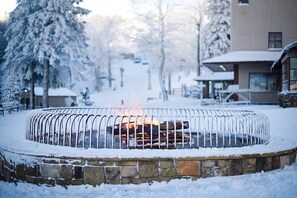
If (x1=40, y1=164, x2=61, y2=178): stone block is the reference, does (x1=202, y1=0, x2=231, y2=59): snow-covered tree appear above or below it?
above

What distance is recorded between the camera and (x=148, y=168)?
683 centimetres

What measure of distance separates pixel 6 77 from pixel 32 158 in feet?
74.9

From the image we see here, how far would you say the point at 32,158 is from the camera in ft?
22.9

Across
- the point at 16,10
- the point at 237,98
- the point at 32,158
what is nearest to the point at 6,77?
the point at 16,10

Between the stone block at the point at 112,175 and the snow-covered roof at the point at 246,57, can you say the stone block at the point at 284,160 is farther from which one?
the snow-covered roof at the point at 246,57

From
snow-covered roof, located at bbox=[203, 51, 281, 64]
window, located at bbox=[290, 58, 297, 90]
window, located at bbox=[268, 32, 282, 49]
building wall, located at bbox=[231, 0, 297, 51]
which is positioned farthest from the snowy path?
window, located at bbox=[268, 32, 282, 49]

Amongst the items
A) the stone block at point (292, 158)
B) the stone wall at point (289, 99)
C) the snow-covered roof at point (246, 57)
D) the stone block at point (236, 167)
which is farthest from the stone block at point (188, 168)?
the snow-covered roof at point (246, 57)

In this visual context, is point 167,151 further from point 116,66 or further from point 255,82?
point 116,66

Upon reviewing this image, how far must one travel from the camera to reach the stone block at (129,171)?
22.3 feet

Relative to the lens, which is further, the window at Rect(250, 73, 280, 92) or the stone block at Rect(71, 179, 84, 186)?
the window at Rect(250, 73, 280, 92)

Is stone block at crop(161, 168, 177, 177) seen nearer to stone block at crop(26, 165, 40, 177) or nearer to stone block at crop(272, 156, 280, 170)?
stone block at crop(272, 156, 280, 170)

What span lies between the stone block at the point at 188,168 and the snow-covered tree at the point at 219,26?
109ft

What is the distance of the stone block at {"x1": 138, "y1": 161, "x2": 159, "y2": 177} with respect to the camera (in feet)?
22.4

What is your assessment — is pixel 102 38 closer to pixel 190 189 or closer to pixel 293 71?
pixel 293 71
